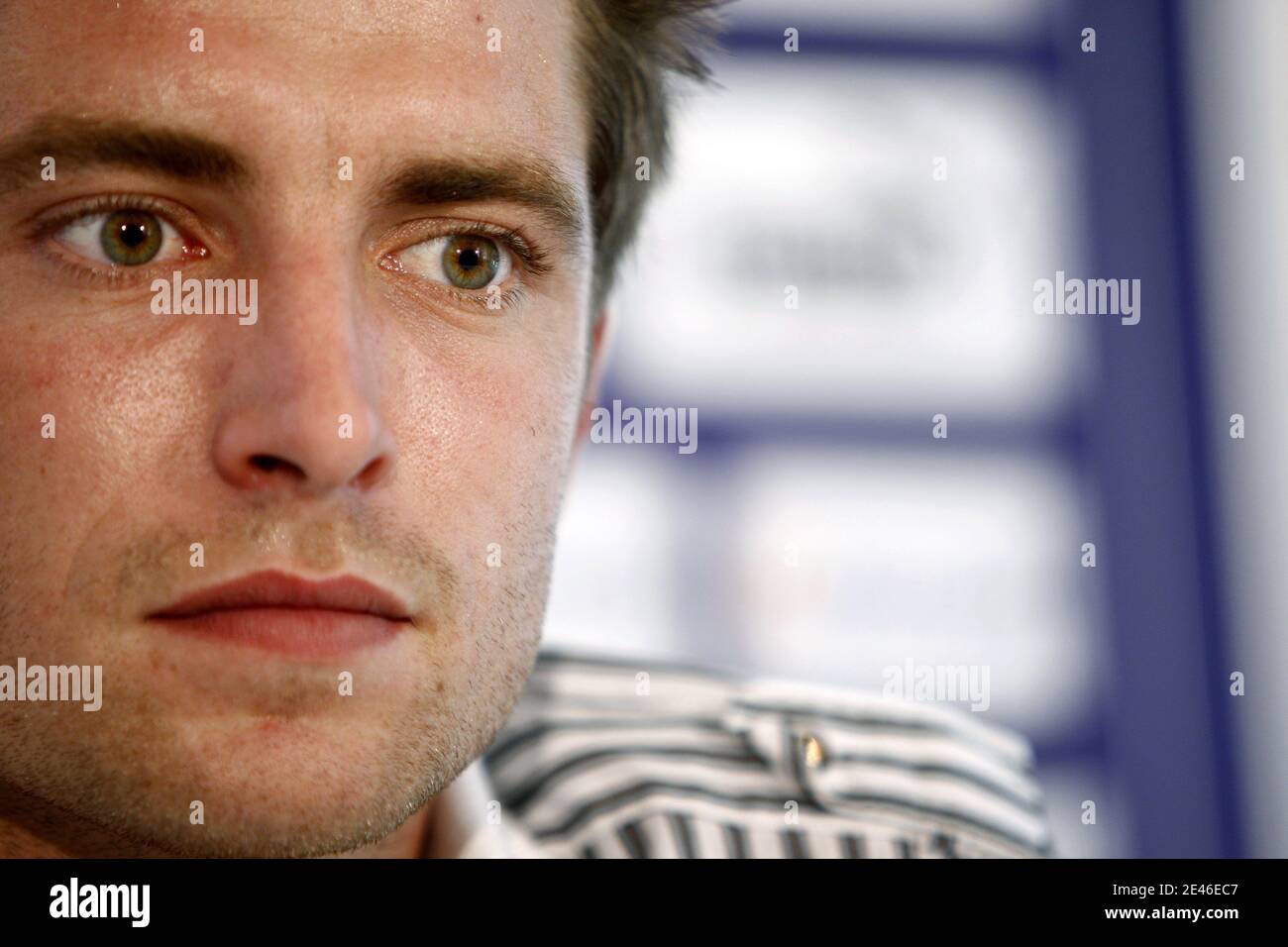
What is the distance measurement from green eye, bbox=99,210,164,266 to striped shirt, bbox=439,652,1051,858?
25.5 inches

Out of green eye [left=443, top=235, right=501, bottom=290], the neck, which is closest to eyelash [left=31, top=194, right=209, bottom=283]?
green eye [left=443, top=235, right=501, bottom=290]

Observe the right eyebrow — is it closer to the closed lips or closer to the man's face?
the man's face

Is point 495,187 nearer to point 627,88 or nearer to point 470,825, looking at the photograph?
point 627,88

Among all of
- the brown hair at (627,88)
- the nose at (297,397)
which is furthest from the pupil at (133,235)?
the brown hair at (627,88)

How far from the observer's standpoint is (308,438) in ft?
2.50

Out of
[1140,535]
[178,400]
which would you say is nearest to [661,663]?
[178,400]

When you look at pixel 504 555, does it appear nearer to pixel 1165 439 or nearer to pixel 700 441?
pixel 700 441

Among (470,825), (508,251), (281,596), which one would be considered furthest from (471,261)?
(470,825)

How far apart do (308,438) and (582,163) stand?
0.45 meters

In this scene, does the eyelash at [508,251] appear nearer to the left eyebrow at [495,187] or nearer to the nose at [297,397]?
the left eyebrow at [495,187]

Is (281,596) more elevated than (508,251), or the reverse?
(508,251)

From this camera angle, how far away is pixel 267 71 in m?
0.82

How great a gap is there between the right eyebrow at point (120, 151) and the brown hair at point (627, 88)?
415 mm

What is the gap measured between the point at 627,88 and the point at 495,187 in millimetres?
353
